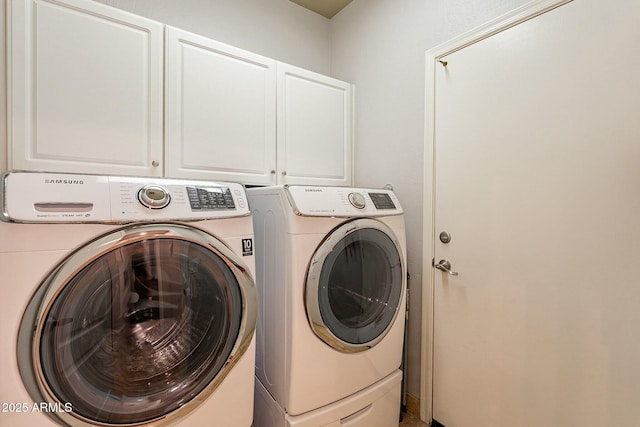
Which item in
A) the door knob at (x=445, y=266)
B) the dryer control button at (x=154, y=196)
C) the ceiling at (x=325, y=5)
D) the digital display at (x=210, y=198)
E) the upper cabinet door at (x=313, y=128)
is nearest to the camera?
the dryer control button at (x=154, y=196)

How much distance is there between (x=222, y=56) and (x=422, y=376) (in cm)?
207

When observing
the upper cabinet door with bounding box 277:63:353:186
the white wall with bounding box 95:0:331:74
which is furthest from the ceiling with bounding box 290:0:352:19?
the upper cabinet door with bounding box 277:63:353:186

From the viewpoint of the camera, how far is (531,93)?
1276 millimetres

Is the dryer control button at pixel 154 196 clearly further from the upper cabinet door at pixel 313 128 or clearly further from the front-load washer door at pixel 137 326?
the upper cabinet door at pixel 313 128

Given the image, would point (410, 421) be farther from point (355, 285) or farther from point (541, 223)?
point (541, 223)

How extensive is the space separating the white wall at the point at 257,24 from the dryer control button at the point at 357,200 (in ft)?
4.39

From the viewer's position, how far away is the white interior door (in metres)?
1.08

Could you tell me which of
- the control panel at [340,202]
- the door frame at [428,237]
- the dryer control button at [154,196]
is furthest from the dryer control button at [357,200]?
the dryer control button at [154,196]

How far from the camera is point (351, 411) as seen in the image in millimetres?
1361

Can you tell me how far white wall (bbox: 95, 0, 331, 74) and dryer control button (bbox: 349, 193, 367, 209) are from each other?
1338mm

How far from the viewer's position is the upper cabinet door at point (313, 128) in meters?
1.80

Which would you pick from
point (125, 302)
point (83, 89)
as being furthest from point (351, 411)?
point (83, 89)

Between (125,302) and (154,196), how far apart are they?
36 centimetres

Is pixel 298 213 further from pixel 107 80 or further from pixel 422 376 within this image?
pixel 422 376
